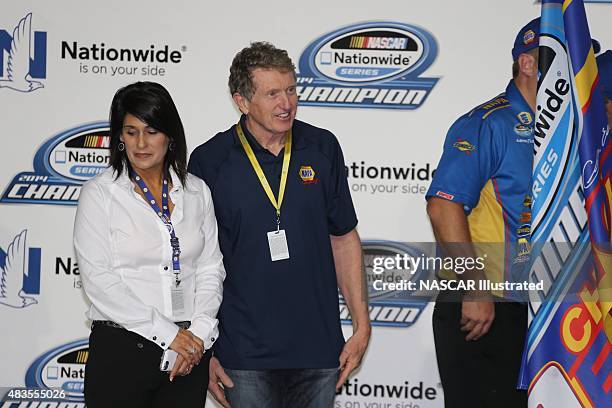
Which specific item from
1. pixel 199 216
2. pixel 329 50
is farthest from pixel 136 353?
pixel 329 50

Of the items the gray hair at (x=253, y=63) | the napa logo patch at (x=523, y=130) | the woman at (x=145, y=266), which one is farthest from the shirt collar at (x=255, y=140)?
the napa logo patch at (x=523, y=130)

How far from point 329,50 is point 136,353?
5.73ft

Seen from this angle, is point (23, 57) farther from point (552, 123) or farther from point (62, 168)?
point (552, 123)

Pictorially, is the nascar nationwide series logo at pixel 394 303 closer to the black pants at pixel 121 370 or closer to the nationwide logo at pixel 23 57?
the black pants at pixel 121 370

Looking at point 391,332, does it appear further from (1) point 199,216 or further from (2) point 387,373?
(1) point 199,216

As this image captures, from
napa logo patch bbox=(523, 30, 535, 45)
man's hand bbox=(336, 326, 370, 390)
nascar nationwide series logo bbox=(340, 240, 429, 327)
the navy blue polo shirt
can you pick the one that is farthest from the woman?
napa logo patch bbox=(523, 30, 535, 45)

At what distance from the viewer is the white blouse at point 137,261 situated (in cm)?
235

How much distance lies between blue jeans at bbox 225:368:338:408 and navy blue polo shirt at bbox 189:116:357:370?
0.13 feet

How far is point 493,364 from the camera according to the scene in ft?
10.0

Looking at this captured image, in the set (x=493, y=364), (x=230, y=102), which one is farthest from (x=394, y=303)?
(x=230, y=102)

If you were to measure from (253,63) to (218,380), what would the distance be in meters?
1.02

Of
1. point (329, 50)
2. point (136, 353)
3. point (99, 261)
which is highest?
point (329, 50)

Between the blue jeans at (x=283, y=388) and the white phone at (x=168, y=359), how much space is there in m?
0.33

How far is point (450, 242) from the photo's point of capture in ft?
10.0
